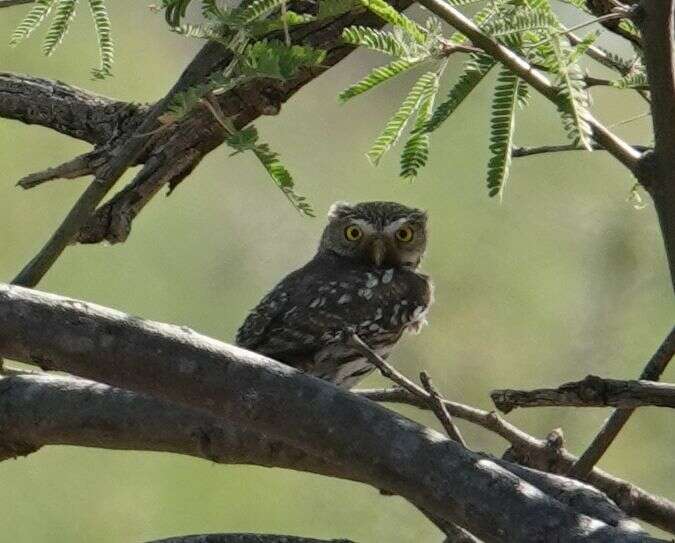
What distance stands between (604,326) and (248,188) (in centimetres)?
178

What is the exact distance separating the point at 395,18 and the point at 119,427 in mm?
1067

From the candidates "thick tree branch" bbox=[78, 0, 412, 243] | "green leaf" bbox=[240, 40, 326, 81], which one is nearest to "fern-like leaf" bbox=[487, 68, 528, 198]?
"green leaf" bbox=[240, 40, 326, 81]

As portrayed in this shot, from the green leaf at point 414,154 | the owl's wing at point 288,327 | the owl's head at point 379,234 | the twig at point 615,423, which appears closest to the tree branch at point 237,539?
the twig at point 615,423

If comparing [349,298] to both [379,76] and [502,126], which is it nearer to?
[379,76]

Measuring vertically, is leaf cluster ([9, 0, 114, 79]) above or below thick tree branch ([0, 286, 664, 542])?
above

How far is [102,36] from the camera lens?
2.39m

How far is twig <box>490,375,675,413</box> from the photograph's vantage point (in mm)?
1683

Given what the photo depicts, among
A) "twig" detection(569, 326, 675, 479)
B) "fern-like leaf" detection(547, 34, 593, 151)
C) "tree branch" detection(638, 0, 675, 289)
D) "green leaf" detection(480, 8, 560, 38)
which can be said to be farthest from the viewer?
"twig" detection(569, 326, 675, 479)

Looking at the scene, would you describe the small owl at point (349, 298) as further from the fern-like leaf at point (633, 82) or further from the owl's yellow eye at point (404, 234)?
the fern-like leaf at point (633, 82)

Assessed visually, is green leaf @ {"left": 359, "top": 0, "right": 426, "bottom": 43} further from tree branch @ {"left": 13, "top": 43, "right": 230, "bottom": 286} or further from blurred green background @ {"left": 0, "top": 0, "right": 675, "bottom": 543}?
blurred green background @ {"left": 0, "top": 0, "right": 675, "bottom": 543}

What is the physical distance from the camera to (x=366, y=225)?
4695 mm

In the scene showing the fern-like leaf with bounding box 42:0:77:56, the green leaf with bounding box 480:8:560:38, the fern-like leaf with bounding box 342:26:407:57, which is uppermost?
the fern-like leaf with bounding box 42:0:77:56

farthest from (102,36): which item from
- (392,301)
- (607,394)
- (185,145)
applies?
(392,301)

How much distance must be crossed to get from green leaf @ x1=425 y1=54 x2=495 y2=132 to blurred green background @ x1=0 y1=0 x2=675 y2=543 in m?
3.00
